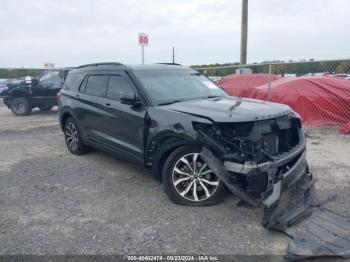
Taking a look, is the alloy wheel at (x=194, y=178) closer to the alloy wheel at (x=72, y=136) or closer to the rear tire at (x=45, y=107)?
the alloy wheel at (x=72, y=136)

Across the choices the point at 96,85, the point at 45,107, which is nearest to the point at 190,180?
the point at 96,85

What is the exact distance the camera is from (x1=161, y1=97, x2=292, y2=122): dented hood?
3.76 metres

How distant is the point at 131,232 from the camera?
3.57 meters

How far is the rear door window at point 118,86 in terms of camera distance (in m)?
4.98

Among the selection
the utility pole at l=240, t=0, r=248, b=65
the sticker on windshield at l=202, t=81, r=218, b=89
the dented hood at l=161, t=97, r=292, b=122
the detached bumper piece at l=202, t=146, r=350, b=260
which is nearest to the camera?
the detached bumper piece at l=202, t=146, r=350, b=260

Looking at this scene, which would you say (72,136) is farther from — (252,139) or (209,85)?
(252,139)

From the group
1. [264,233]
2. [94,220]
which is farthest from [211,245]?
[94,220]

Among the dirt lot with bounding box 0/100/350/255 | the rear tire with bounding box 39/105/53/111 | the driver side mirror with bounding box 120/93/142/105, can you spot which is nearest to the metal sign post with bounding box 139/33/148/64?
the rear tire with bounding box 39/105/53/111

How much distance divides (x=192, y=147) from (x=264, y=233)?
1.22 meters

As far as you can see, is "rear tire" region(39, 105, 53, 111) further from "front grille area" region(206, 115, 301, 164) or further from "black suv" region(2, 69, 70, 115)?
"front grille area" region(206, 115, 301, 164)

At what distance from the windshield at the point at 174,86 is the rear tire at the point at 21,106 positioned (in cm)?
941

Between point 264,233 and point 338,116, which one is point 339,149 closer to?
point 338,116

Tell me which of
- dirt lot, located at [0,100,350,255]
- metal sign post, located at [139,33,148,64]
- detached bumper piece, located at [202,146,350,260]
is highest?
metal sign post, located at [139,33,148,64]

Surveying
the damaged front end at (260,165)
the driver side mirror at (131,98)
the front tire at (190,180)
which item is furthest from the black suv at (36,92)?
the damaged front end at (260,165)
